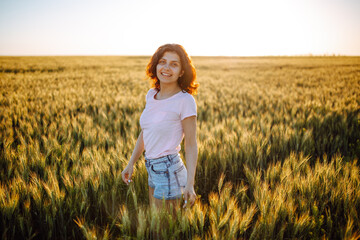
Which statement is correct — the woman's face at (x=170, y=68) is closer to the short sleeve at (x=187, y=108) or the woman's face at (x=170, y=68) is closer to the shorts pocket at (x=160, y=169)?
the short sleeve at (x=187, y=108)

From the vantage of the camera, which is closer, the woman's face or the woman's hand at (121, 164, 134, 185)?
the woman's face

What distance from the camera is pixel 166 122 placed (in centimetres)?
139

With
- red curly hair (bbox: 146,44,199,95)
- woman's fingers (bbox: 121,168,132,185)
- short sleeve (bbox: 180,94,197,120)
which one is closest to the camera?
short sleeve (bbox: 180,94,197,120)

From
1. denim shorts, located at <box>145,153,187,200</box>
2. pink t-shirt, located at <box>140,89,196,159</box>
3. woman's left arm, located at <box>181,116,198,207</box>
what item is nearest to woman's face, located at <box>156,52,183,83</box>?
pink t-shirt, located at <box>140,89,196,159</box>

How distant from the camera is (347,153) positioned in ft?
9.37

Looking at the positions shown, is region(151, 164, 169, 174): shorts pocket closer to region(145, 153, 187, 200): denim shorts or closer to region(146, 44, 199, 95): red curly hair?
region(145, 153, 187, 200): denim shorts

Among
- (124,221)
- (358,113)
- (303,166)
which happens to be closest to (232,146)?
(303,166)

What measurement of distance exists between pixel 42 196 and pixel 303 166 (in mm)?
2127

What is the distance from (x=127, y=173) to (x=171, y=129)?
575mm

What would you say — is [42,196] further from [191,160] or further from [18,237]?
[191,160]

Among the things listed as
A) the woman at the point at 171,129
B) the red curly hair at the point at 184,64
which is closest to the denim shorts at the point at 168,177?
the woman at the point at 171,129

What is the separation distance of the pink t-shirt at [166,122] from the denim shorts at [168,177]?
0.16ft

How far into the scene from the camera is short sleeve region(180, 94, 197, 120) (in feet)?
4.37

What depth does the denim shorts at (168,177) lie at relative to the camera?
1.38m
